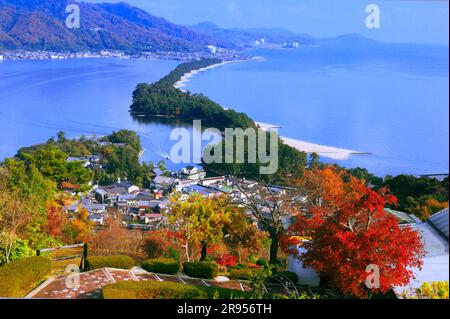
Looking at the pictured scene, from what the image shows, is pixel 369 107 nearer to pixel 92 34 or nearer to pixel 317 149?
pixel 317 149

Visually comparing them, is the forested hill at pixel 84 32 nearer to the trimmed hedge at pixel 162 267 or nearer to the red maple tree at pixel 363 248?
the trimmed hedge at pixel 162 267

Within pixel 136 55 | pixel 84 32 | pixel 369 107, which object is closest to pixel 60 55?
pixel 136 55

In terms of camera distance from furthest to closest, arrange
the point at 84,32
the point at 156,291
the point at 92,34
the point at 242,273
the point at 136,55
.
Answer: the point at 136,55, the point at 84,32, the point at 92,34, the point at 242,273, the point at 156,291
